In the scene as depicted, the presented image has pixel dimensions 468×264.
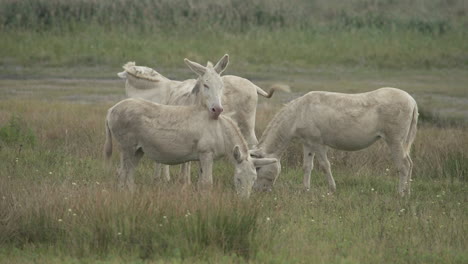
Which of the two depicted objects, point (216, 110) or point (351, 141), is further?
point (351, 141)

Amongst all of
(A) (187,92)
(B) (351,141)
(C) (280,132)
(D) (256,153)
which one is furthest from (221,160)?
(B) (351,141)

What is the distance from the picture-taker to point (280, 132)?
12.8 metres

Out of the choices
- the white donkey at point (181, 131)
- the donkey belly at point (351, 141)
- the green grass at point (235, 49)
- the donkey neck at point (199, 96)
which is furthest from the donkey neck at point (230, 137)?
the green grass at point (235, 49)

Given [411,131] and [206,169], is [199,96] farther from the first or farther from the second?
[411,131]

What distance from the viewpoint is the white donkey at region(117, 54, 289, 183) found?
43.6ft

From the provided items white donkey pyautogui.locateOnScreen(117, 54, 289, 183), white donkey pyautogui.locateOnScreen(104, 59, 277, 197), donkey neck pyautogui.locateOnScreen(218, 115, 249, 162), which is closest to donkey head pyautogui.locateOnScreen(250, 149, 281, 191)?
white donkey pyautogui.locateOnScreen(104, 59, 277, 197)

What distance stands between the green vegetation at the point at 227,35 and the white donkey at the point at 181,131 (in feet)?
59.9

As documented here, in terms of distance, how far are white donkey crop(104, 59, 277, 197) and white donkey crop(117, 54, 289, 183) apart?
1708mm

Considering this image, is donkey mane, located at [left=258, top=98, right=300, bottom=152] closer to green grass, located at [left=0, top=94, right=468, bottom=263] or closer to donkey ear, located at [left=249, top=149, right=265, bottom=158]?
donkey ear, located at [left=249, top=149, right=265, bottom=158]

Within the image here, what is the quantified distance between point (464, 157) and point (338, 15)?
76.1 feet

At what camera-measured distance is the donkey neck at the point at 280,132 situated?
12758 mm

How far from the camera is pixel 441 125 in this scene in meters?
19.2

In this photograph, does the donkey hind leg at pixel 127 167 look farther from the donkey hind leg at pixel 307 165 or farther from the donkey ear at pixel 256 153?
the donkey hind leg at pixel 307 165

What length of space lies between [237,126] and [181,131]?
803 millimetres
